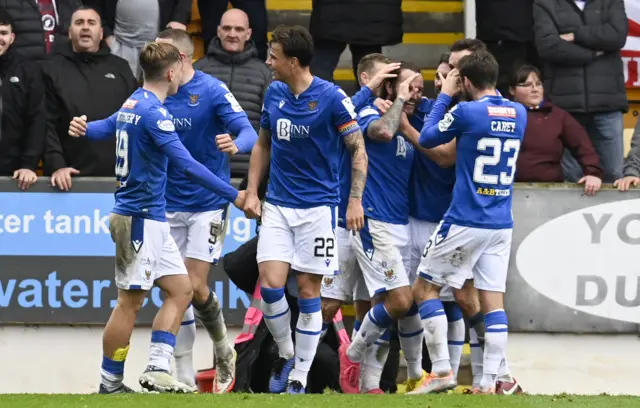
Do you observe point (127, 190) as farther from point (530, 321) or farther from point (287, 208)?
point (530, 321)

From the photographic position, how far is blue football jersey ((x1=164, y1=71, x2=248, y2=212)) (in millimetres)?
9828

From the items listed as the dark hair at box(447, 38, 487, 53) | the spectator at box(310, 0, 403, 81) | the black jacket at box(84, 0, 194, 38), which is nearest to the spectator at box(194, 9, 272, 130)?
the spectator at box(310, 0, 403, 81)

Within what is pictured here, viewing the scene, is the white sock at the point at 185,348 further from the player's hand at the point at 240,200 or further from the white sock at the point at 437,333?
the white sock at the point at 437,333

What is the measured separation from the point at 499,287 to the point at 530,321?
6.97 ft

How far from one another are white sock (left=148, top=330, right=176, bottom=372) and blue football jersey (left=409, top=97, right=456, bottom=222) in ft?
6.79

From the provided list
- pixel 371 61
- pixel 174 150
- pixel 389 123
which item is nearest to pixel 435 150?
pixel 389 123

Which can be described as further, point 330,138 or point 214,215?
point 214,215

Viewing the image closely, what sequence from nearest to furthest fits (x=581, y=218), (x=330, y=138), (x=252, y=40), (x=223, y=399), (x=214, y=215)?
(x=223, y=399)
(x=330, y=138)
(x=214, y=215)
(x=581, y=218)
(x=252, y=40)

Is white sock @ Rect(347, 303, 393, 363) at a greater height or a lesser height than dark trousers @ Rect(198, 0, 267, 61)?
lesser

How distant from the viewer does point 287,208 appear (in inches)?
373

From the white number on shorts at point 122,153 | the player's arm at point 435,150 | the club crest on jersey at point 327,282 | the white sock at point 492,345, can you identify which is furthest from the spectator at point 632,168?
the white number on shorts at point 122,153

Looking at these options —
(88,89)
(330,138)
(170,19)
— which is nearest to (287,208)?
(330,138)

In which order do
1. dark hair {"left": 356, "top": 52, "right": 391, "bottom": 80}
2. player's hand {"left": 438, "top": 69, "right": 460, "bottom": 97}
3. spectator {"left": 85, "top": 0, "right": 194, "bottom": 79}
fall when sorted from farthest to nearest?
spectator {"left": 85, "top": 0, "right": 194, "bottom": 79} → dark hair {"left": 356, "top": 52, "right": 391, "bottom": 80} → player's hand {"left": 438, "top": 69, "right": 460, "bottom": 97}

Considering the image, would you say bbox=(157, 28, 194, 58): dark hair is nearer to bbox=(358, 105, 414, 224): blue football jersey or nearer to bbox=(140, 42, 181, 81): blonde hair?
bbox=(140, 42, 181, 81): blonde hair
